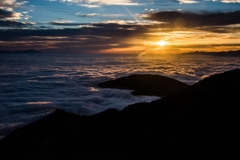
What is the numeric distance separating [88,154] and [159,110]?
6114 mm

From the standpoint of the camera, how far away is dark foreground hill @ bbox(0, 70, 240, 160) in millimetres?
10727

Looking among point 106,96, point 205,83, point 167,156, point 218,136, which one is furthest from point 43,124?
point 106,96

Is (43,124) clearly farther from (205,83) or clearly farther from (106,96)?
(106,96)

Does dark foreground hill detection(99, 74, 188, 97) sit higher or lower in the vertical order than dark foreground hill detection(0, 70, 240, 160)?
lower

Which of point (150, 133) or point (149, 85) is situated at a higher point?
point (150, 133)

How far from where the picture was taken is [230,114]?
42.6 ft

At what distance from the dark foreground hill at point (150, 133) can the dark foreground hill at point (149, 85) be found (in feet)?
61.0

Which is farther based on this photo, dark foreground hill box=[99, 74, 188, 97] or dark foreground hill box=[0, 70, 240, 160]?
dark foreground hill box=[99, 74, 188, 97]

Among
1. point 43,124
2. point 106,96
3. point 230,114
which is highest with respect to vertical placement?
point 230,114

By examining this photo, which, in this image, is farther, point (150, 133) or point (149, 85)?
point (149, 85)

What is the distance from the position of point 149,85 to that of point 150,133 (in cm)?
2652

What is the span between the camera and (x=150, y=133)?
12406 millimetres

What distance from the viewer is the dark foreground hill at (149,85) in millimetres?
36219

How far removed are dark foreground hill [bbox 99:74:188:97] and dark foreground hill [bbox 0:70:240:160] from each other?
732 inches
